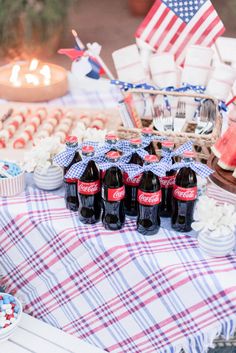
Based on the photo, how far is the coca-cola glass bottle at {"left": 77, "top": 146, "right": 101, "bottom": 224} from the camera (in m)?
1.67

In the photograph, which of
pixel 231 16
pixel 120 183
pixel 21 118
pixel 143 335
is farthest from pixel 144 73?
pixel 231 16

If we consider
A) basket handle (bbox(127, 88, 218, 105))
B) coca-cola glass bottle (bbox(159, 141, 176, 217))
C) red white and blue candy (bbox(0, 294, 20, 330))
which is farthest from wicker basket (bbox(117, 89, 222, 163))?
red white and blue candy (bbox(0, 294, 20, 330))

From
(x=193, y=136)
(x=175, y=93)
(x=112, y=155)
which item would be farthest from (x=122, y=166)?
(x=175, y=93)

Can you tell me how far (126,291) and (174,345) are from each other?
0.72 ft

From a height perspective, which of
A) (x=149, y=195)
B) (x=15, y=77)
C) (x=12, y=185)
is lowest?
(x=15, y=77)

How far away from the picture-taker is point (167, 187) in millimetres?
1735

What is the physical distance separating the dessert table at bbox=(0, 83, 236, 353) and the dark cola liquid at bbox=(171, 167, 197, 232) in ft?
0.11

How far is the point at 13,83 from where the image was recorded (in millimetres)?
2791

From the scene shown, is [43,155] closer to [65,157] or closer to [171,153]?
[65,157]

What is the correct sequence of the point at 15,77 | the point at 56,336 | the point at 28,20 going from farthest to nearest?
the point at 28,20, the point at 15,77, the point at 56,336

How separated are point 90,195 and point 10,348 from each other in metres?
0.56

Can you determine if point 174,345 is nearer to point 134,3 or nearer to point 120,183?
point 120,183

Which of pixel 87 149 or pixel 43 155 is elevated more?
pixel 87 149

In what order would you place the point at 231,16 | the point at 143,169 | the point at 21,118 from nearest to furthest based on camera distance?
the point at 143,169 < the point at 21,118 < the point at 231,16
